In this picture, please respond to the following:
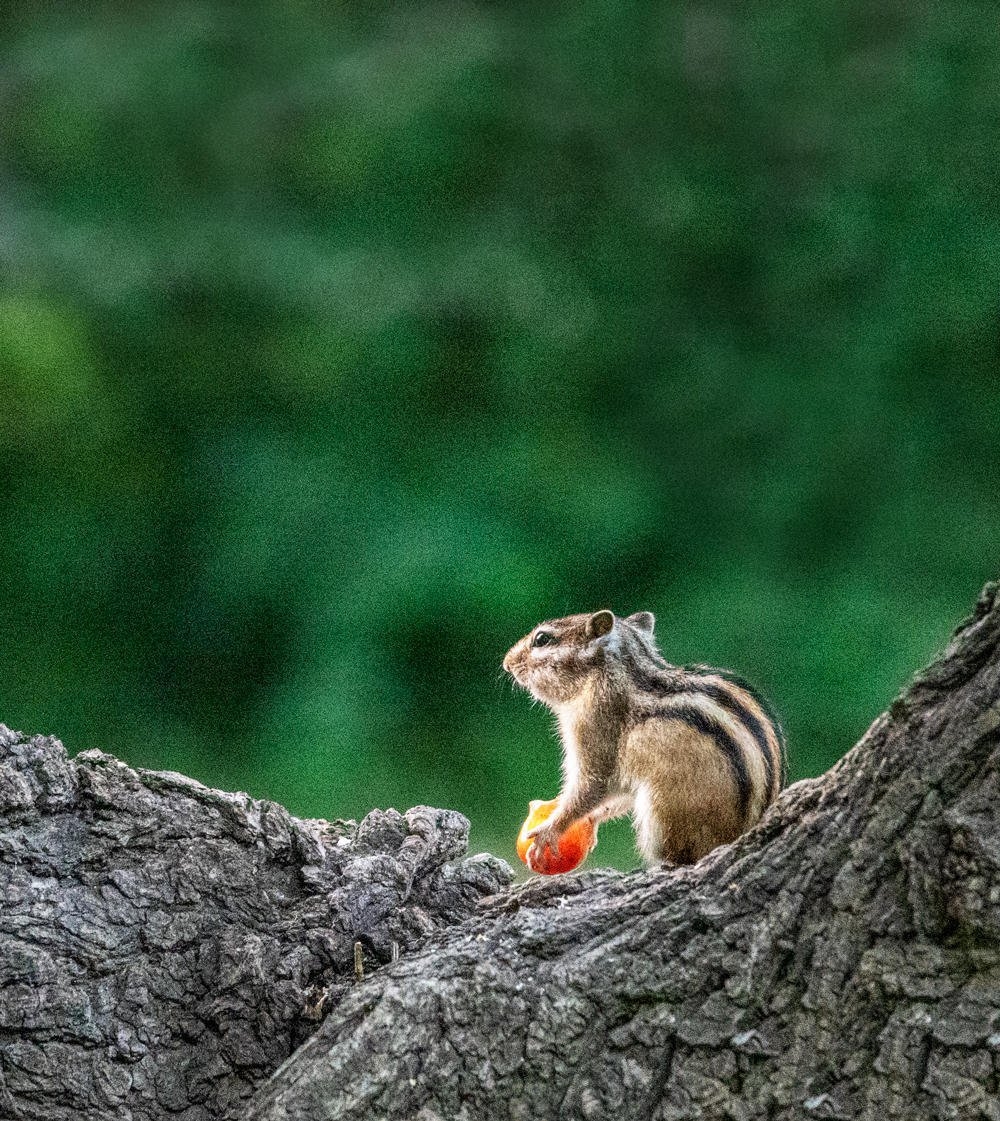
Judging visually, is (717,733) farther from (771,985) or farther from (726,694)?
(771,985)

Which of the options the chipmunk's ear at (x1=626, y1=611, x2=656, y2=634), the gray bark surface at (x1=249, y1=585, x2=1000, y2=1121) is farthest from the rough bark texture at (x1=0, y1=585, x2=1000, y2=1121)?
the chipmunk's ear at (x1=626, y1=611, x2=656, y2=634)

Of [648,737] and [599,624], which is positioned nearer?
[648,737]

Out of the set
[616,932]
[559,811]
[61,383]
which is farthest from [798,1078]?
[61,383]

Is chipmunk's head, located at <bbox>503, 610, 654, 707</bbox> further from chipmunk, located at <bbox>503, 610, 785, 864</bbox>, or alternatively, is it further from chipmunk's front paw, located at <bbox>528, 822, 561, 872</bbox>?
chipmunk's front paw, located at <bbox>528, 822, 561, 872</bbox>

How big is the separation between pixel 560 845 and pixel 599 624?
402 millimetres

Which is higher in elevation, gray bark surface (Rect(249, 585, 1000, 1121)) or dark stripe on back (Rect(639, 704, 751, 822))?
dark stripe on back (Rect(639, 704, 751, 822))

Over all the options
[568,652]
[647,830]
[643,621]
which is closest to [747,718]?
[647,830]

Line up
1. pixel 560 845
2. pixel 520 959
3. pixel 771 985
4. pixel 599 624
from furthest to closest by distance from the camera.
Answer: pixel 599 624
pixel 560 845
pixel 520 959
pixel 771 985

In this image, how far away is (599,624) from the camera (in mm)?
2543

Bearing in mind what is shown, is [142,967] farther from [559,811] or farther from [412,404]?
[412,404]

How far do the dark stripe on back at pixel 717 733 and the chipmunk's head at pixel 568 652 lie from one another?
0.24 m

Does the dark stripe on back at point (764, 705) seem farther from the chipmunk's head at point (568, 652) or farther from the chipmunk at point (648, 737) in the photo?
the chipmunk's head at point (568, 652)

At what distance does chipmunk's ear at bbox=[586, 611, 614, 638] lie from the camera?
2529 millimetres

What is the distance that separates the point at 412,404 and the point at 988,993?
12.5 feet
